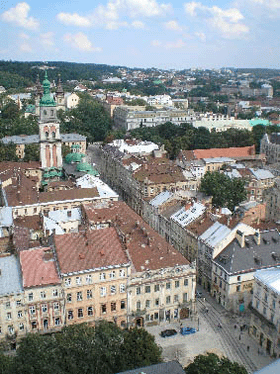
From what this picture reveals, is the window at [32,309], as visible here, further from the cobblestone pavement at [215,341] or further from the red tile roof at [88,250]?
the cobblestone pavement at [215,341]

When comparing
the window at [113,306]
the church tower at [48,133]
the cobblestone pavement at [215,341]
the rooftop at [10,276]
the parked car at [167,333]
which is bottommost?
the cobblestone pavement at [215,341]

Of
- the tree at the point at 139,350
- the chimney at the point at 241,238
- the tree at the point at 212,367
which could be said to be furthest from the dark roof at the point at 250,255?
the tree at the point at 139,350

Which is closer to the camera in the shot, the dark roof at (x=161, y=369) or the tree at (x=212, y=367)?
the dark roof at (x=161, y=369)

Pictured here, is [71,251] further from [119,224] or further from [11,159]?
[11,159]


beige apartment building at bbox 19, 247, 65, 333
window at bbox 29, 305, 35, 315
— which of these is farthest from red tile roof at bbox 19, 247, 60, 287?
window at bbox 29, 305, 35, 315

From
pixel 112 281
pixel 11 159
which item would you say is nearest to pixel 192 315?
pixel 112 281

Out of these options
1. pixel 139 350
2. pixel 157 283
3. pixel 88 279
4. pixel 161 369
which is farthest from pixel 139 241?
pixel 161 369

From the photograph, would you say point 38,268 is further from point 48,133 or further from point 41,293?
point 48,133
